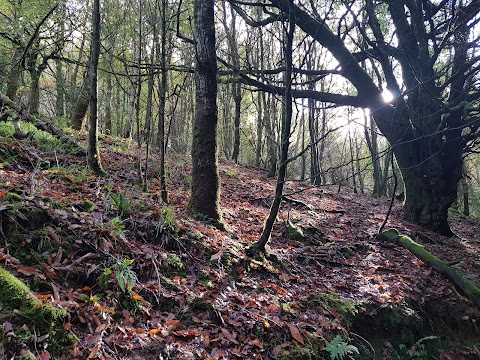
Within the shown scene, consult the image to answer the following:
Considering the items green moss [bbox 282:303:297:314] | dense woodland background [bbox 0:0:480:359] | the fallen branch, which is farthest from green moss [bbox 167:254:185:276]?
the fallen branch

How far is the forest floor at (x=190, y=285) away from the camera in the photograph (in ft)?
8.63

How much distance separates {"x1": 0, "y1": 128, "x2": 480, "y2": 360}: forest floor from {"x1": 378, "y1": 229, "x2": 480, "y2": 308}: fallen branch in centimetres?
16

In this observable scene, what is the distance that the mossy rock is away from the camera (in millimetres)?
2124

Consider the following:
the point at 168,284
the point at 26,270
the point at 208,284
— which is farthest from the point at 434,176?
the point at 26,270

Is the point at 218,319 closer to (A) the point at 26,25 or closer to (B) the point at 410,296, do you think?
(B) the point at 410,296

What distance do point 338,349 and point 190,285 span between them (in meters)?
1.75

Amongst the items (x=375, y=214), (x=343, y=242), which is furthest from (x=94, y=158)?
(x=375, y=214)

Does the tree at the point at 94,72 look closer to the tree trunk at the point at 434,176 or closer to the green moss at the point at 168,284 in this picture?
A: the green moss at the point at 168,284

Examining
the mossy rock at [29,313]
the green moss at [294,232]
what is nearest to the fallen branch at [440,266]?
the green moss at [294,232]

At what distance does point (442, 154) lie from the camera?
880 centimetres

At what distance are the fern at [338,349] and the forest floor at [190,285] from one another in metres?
0.01

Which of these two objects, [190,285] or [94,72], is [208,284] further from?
[94,72]

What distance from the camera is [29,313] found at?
85.9 inches

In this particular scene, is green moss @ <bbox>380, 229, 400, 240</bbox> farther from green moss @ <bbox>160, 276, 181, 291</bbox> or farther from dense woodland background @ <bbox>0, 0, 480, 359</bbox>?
green moss @ <bbox>160, 276, 181, 291</bbox>
